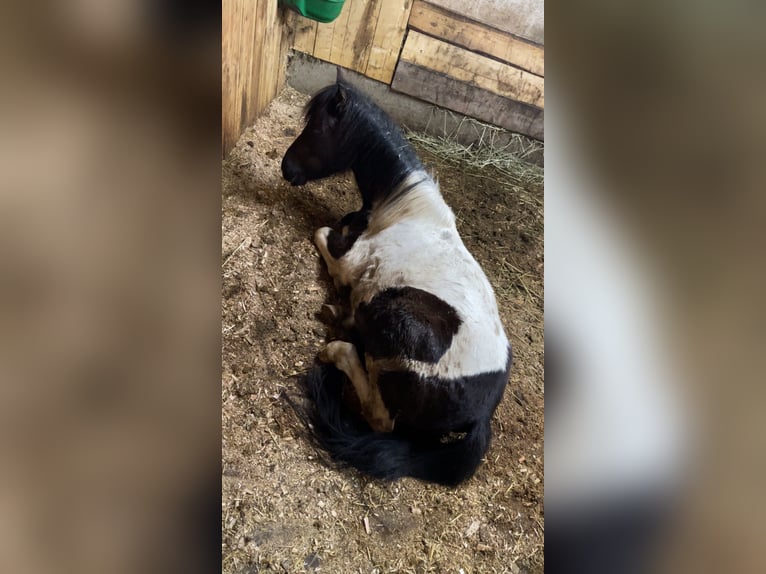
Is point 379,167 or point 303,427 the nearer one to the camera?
point 303,427

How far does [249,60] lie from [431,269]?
0.59 metres

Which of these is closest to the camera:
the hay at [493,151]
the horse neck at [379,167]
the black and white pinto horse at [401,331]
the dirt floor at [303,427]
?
the dirt floor at [303,427]

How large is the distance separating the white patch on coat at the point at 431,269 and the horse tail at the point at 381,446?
0.47 feet

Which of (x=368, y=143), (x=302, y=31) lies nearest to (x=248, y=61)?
(x=302, y=31)

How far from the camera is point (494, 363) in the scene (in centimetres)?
102

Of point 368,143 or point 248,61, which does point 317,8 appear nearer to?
point 248,61

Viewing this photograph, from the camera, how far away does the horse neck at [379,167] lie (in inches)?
47.6

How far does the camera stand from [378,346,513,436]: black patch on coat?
0.98 metres

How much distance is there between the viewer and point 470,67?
3.35 feet

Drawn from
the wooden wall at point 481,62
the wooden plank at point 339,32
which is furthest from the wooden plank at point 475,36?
the wooden plank at point 339,32

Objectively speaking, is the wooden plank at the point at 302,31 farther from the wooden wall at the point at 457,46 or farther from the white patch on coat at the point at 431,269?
the white patch on coat at the point at 431,269

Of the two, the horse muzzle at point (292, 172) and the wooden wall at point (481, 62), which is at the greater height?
the wooden wall at point (481, 62)
